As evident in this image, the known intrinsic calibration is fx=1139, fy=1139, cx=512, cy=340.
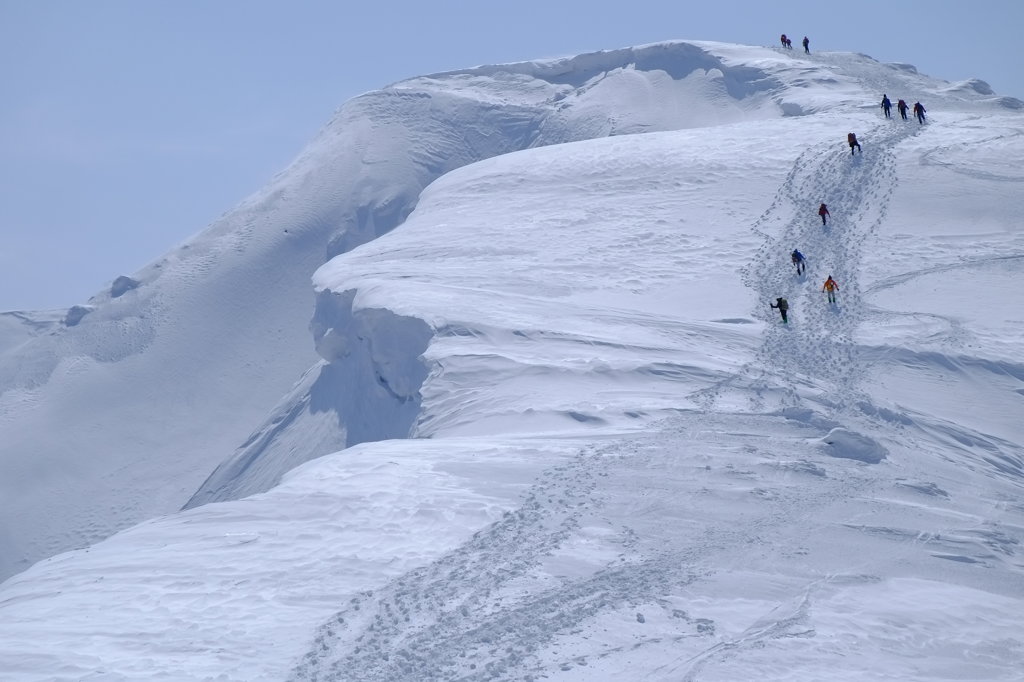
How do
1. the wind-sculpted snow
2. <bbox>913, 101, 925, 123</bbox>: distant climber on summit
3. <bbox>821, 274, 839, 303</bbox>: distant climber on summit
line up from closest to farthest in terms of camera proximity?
<bbox>821, 274, 839, 303</bbox>: distant climber on summit → <bbox>913, 101, 925, 123</bbox>: distant climber on summit → the wind-sculpted snow

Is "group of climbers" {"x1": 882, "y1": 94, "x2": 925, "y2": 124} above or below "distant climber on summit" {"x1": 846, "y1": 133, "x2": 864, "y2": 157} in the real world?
above

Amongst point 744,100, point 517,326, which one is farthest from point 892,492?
point 744,100

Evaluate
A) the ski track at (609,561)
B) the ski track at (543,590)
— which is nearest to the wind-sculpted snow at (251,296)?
the ski track at (609,561)

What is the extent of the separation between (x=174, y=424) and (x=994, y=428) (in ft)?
110

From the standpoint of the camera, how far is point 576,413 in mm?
23703

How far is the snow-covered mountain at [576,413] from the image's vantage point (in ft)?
52.1

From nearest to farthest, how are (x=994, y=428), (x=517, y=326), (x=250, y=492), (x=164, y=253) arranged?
(x=994, y=428) → (x=517, y=326) → (x=250, y=492) → (x=164, y=253)

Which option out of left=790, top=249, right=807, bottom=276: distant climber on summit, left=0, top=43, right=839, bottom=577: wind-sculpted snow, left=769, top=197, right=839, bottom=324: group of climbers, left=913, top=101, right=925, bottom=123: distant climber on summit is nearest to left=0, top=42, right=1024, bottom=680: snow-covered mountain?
left=0, top=43, right=839, bottom=577: wind-sculpted snow

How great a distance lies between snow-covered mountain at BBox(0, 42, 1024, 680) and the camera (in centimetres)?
1588

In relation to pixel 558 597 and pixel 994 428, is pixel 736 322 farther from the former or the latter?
pixel 558 597

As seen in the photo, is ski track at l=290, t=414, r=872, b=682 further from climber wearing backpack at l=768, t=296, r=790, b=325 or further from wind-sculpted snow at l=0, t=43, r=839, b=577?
wind-sculpted snow at l=0, t=43, r=839, b=577

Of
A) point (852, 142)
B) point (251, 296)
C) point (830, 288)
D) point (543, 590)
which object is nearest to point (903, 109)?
point (852, 142)

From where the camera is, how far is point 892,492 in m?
20.9

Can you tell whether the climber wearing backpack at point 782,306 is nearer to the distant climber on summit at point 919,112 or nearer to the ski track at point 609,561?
the ski track at point 609,561
